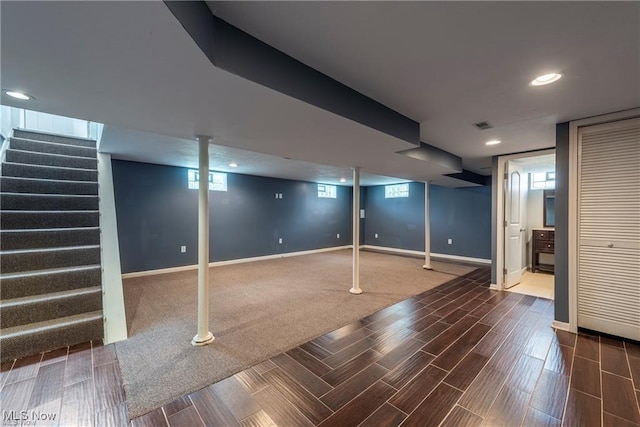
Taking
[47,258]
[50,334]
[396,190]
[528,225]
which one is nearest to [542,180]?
[528,225]

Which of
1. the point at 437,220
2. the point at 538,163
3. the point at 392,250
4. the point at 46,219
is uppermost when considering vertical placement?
the point at 538,163

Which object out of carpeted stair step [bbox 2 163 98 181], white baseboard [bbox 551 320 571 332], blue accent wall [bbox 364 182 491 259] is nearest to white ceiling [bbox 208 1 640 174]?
white baseboard [bbox 551 320 571 332]

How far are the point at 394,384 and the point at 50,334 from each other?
3.02 meters

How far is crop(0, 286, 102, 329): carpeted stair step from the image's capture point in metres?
2.22

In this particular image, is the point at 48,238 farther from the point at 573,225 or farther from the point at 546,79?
the point at 573,225

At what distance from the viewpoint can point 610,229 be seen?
2555 mm

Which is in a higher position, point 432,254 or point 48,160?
point 48,160

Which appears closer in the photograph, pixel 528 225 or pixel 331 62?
pixel 331 62

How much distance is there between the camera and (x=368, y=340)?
2.54 m

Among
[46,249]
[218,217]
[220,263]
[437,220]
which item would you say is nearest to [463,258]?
[437,220]

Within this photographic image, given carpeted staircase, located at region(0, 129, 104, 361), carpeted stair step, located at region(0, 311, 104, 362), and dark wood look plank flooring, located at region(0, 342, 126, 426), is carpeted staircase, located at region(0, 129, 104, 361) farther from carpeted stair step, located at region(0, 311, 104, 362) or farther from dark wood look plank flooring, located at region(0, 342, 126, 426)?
dark wood look plank flooring, located at region(0, 342, 126, 426)

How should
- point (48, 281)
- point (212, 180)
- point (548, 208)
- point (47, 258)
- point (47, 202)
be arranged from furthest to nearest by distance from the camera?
point (212, 180)
point (548, 208)
point (47, 202)
point (47, 258)
point (48, 281)

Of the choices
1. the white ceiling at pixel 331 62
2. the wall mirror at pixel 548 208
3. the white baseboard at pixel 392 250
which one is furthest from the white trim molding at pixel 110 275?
the wall mirror at pixel 548 208

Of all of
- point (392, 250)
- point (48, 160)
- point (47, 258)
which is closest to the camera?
point (47, 258)
